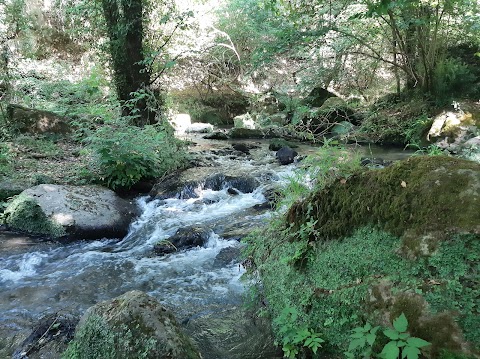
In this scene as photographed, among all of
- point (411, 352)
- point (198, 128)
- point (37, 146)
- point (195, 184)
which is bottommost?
point (195, 184)

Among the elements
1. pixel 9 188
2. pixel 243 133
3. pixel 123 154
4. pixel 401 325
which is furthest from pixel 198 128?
pixel 401 325

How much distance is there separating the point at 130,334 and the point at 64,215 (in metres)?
4.25

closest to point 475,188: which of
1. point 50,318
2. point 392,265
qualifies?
point 392,265

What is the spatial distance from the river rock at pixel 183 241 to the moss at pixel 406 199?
291 centimetres

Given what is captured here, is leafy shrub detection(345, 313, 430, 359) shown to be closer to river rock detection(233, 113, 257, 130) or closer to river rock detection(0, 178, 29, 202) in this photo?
river rock detection(0, 178, 29, 202)

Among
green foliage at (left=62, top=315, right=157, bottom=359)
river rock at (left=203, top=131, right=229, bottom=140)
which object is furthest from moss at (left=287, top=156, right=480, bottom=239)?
river rock at (left=203, top=131, right=229, bottom=140)

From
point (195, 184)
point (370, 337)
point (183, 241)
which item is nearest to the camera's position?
point (370, 337)

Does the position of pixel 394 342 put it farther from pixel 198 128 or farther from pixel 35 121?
pixel 198 128

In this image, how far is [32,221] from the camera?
616cm

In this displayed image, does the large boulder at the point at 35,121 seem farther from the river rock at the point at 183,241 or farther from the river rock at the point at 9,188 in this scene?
the river rock at the point at 183,241

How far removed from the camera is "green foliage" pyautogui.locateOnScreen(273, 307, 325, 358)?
2.43 meters

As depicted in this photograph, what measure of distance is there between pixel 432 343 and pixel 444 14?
11913mm

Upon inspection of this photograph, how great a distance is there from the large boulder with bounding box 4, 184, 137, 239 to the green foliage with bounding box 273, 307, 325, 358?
4364 mm

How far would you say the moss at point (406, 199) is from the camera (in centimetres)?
228
